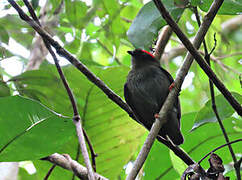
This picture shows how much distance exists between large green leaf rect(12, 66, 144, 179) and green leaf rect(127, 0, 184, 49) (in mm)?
825

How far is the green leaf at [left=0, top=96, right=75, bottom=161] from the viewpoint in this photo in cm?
208

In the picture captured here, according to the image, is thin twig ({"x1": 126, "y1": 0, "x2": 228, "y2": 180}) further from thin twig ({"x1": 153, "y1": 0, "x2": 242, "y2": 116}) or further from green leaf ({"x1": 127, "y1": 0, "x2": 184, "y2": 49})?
green leaf ({"x1": 127, "y1": 0, "x2": 184, "y2": 49})

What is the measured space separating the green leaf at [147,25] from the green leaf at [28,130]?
61cm

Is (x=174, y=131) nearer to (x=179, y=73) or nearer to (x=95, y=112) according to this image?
(x=95, y=112)

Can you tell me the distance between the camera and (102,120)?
3.09 meters

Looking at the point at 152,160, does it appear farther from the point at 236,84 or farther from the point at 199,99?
the point at 199,99

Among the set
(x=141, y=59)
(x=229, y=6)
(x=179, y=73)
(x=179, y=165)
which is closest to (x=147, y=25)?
(x=179, y=73)

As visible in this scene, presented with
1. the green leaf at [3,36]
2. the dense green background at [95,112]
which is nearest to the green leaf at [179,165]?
the dense green background at [95,112]

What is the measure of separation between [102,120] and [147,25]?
1065 millimetres

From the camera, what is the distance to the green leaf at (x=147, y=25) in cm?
221

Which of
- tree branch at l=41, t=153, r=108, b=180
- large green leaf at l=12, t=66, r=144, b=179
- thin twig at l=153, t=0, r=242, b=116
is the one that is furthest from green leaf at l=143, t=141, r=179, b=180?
thin twig at l=153, t=0, r=242, b=116

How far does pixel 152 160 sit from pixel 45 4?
7.02ft

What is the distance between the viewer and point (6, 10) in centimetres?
250

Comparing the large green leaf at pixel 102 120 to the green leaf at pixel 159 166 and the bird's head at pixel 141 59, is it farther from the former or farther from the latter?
the bird's head at pixel 141 59
